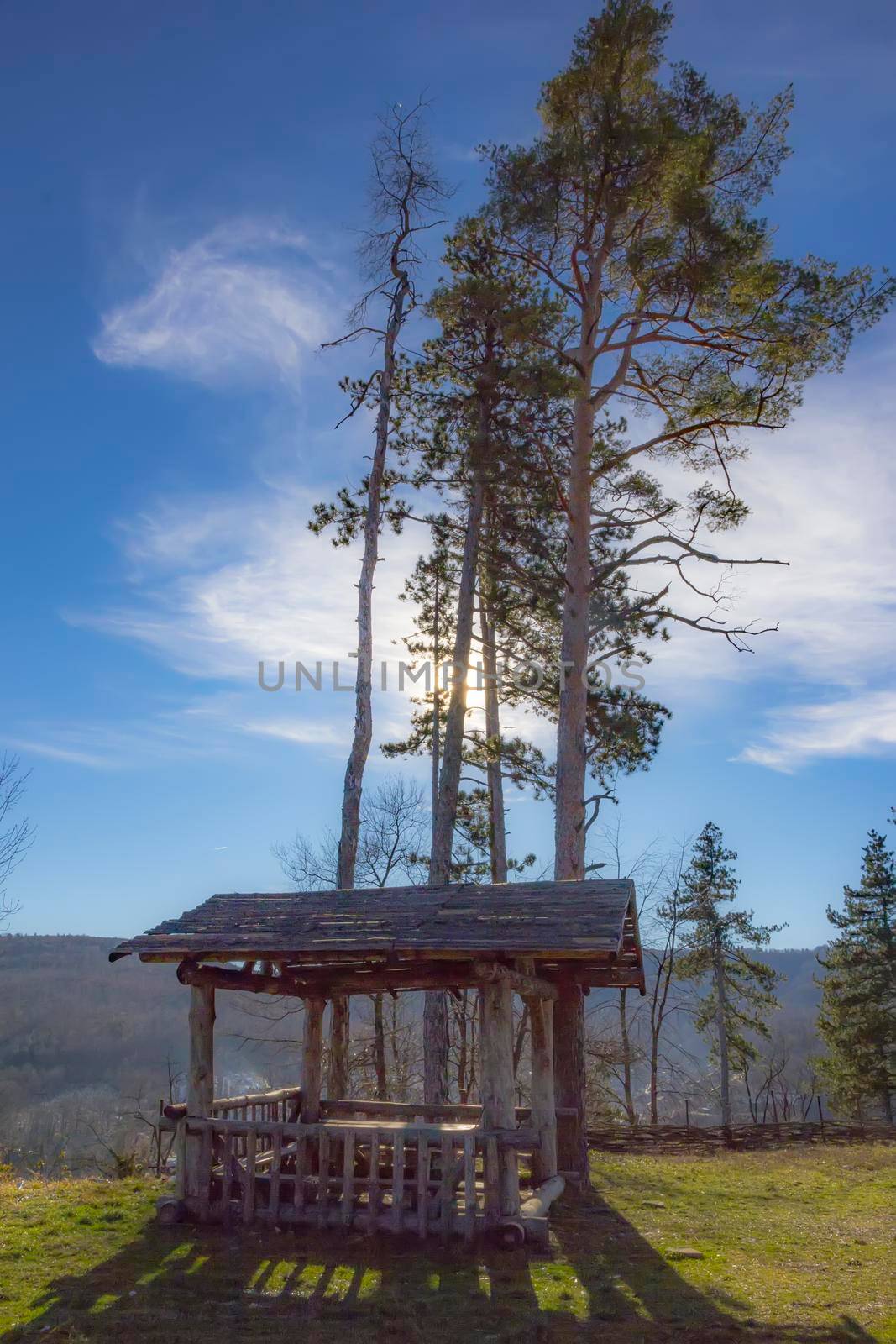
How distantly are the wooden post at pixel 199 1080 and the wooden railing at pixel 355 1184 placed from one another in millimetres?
18

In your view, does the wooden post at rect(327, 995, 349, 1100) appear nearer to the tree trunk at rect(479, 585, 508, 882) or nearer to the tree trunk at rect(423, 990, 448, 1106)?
the tree trunk at rect(423, 990, 448, 1106)

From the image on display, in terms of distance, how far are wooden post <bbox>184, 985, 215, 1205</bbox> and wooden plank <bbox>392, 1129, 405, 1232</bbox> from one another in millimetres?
1954

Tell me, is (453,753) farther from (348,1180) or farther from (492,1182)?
(492,1182)

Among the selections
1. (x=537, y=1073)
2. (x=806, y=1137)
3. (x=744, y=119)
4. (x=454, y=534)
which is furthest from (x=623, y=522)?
(x=806, y=1137)

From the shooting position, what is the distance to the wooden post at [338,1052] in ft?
44.1

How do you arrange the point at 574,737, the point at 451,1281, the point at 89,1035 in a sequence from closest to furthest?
the point at 451,1281
the point at 574,737
the point at 89,1035

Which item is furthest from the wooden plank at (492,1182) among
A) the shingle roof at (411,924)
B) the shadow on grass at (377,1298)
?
the shingle roof at (411,924)

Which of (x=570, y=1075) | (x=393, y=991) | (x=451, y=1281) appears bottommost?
(x=451, y=1281)

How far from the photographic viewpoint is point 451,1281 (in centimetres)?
729

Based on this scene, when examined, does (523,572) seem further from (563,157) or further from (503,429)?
(563,157)

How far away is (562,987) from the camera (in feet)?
38.8

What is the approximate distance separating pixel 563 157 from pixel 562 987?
11767 mm

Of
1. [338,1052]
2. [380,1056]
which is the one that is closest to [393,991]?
[338,1052]

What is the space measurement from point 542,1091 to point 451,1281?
3.11 m
